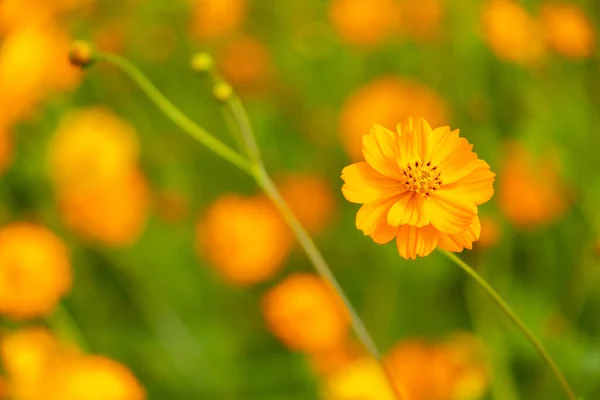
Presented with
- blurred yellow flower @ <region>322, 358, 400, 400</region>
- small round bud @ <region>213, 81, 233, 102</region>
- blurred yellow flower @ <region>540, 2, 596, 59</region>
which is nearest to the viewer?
small round bud @ <region>213, 81, 233, 102</region>

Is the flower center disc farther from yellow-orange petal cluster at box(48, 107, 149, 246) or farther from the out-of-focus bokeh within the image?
yellow-orange petal cluster at box(48, 107, 149, 246)

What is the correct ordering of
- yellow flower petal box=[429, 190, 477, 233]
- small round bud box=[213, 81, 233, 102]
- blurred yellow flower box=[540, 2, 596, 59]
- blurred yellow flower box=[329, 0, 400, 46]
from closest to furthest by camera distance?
yellow flower petal box=[429, 190, 477, 233]
small round bud box=[213, 81, 233, 102]
blurred yellow flower box=[540, 2, 596, 59]
blurred yellow flower box=[329, 0, 400, 46]

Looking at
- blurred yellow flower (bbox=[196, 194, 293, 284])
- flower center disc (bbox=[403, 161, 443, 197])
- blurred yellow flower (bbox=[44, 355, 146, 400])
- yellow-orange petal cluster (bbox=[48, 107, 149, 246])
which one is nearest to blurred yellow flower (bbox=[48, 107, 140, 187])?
yellow-orange petal cluster (bbox=[48, 107, 149, 246])

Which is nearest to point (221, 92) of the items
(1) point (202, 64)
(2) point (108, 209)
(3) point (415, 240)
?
(1) point (202, 64)

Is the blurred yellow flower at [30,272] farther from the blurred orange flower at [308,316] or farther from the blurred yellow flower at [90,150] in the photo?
the blurred orange flower at [308,316]

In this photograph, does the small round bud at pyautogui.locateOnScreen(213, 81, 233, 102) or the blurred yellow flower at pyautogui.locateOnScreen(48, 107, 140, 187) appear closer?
the small round bud at pyautogui.locateOnScreen(213, 81, 233, 102)

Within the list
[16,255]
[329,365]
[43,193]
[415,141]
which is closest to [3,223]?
[43,193]

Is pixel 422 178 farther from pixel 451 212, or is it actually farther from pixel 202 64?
pixel 202 64
